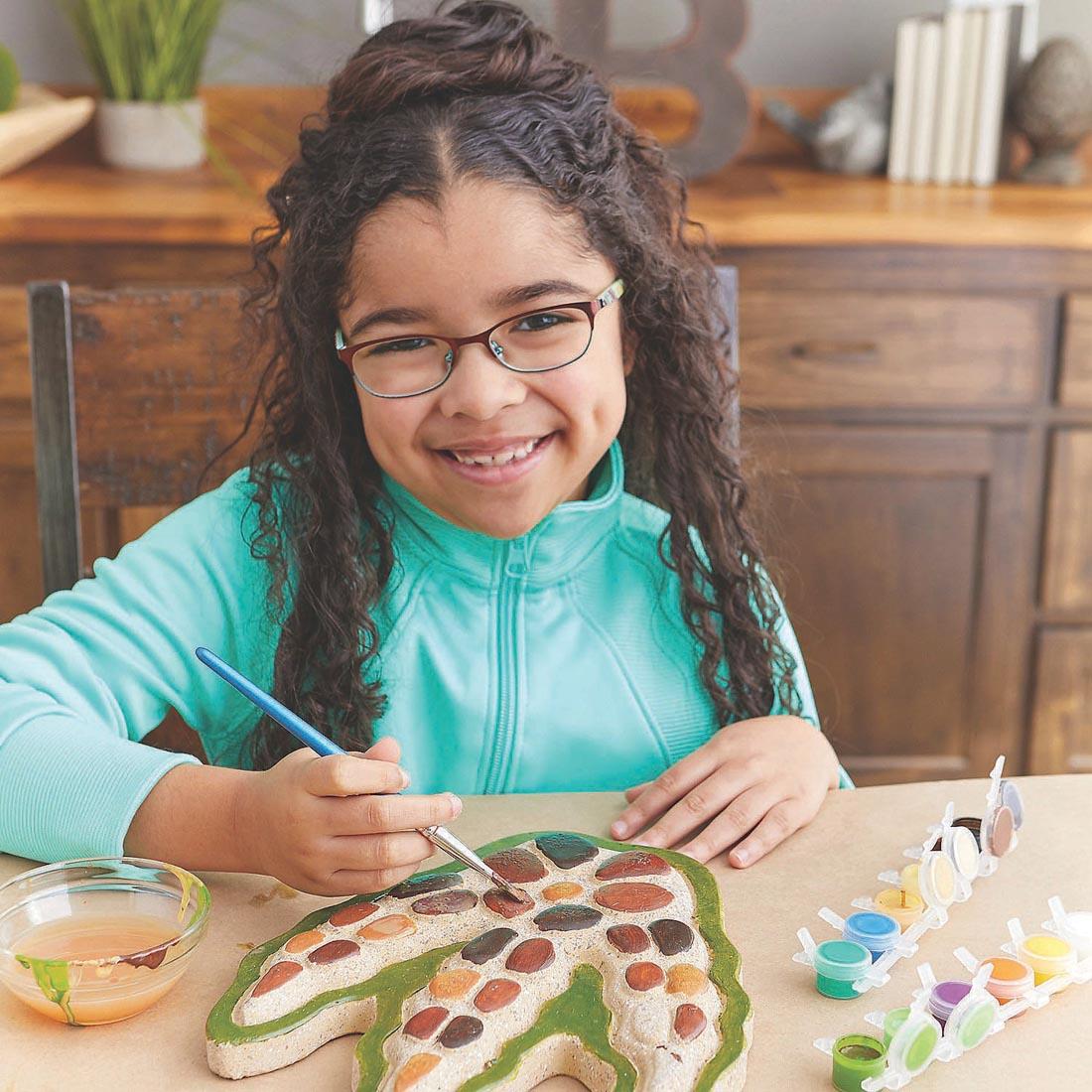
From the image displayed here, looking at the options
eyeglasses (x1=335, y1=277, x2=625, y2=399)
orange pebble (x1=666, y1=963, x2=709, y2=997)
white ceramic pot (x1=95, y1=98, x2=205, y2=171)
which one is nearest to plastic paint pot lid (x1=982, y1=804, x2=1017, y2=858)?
orange pebble (x1=666, y1=963, x2=709, y2=997)

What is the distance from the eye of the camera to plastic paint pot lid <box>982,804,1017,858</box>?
872mm

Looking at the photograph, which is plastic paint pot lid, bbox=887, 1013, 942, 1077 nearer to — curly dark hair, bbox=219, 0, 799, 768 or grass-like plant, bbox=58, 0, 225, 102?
curly dark hair, bbox=219, 0, 799, 768

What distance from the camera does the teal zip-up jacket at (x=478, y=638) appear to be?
1110 mm

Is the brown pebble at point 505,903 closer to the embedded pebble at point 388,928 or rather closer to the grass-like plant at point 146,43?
the embedded pebble at point 388,928

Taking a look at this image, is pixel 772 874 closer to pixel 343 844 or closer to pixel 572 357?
pixel 343 844

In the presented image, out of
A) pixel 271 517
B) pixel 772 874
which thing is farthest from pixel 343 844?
pixel 271 517

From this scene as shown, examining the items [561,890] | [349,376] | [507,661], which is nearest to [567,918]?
[561,890]

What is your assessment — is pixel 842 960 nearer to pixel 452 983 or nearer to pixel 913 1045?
pixel 913 1045

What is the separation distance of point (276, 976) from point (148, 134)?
1836 mm

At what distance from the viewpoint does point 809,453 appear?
7.07ft

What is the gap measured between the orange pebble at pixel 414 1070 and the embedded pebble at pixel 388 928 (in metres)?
0.10

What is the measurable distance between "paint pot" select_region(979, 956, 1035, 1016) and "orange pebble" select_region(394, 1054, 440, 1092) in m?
0.29

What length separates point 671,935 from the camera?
30.0 inches

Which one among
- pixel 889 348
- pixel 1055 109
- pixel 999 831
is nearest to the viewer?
pixel 999 831
